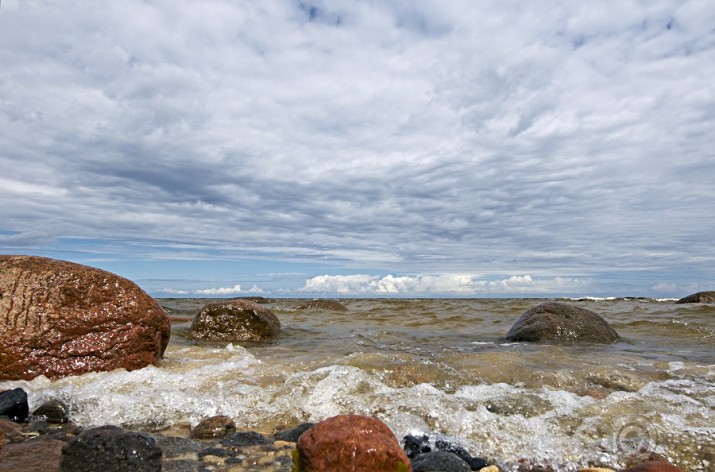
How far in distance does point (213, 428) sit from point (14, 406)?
1.76 meters

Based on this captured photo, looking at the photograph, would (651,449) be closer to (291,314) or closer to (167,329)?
(167,329)

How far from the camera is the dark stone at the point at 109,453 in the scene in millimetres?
2533

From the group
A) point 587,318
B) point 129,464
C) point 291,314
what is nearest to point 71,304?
point 129,464

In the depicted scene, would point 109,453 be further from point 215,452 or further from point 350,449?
point 350,449

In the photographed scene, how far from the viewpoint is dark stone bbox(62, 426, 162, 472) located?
2.53m

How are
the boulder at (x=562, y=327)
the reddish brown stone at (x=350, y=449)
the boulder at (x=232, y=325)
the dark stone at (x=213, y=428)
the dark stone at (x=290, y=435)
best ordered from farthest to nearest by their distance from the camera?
the boulder at (x=232, y=325) < the boulder at (x=562, y=327) < the dark stone at (x=213, y=428) < the dark stone at (x=290, y=435) < the reddish brown stone at (x=350, y=449)

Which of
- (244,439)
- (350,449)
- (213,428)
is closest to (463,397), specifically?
(244,439)

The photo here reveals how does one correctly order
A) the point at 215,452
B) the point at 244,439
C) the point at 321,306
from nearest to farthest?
the point at 215,452, the point at 244,439, the point at 321,306

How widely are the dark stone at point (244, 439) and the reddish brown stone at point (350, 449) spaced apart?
1.11m

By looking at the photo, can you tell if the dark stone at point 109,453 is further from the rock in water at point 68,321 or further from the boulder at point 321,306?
the boulder at point 321,306

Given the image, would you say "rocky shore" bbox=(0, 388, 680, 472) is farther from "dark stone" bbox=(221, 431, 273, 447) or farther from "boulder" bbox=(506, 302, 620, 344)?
"boulder" bbox=(506, 302, 620, 344)

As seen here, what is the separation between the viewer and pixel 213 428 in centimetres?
386

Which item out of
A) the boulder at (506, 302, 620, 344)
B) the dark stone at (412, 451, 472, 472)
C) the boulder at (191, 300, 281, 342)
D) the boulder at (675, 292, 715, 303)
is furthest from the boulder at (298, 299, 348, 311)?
the boulder at (675, 292, 715, 303)

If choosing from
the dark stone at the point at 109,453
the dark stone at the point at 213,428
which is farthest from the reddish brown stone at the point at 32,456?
the dark stone at the point at 213,428
